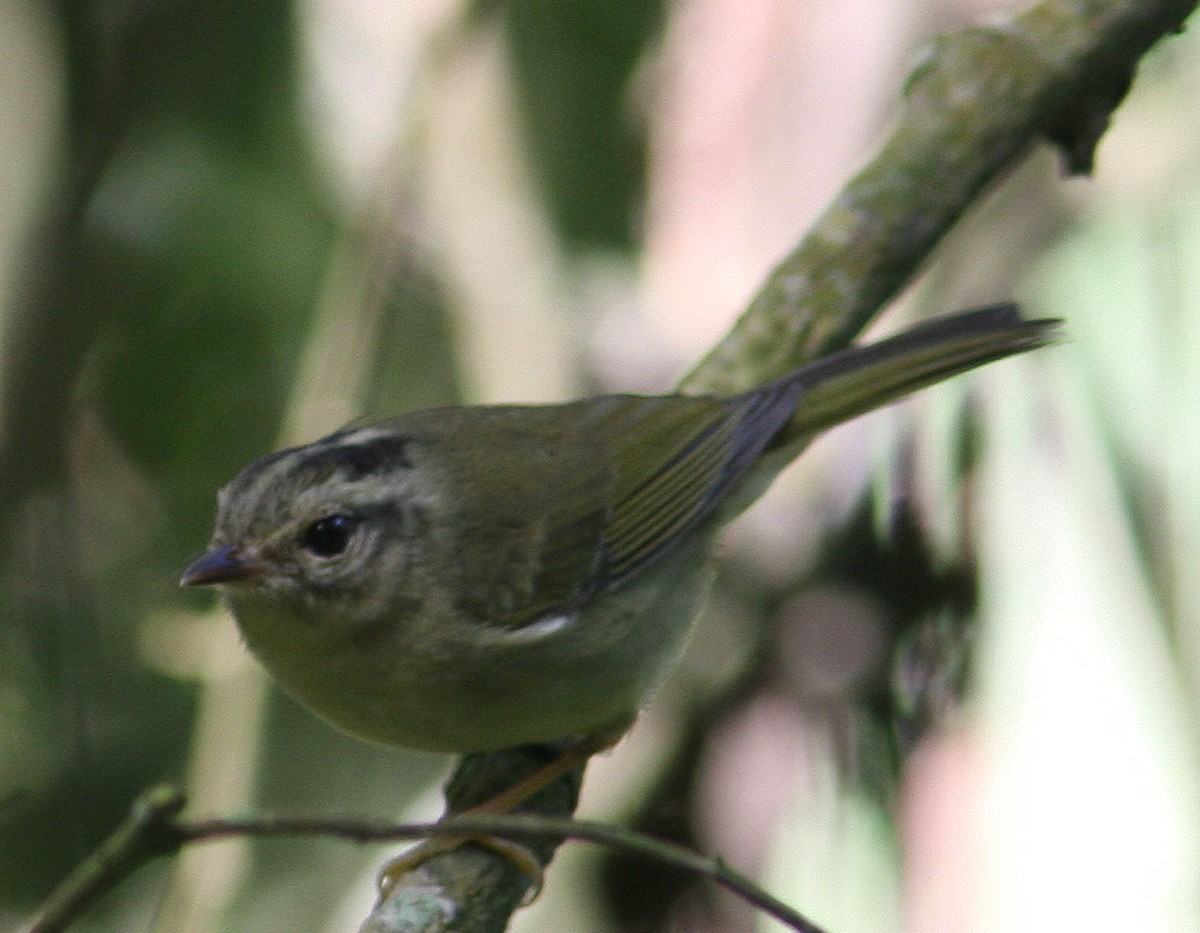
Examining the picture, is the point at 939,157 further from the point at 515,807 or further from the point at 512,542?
the point at 515,807

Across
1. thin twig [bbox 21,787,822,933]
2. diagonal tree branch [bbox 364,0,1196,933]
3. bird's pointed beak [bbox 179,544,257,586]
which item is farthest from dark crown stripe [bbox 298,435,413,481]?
thin twig [bbox 21,787,822,933]

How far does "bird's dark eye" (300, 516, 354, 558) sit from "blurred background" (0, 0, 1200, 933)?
98 cm

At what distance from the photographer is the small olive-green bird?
3.01 metres

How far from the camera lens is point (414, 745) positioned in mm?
3072

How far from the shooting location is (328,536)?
3.04 m

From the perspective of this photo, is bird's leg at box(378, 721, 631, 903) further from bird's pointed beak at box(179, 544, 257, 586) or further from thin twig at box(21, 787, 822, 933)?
thin twig at box(21, 787, 822, 933)

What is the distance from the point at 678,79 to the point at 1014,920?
3174mm

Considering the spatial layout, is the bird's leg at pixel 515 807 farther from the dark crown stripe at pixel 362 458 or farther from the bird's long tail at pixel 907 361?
the bird's long tail at pixel 907 361

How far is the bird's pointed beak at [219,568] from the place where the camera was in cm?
280

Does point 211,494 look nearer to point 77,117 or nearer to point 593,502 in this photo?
point 77,117

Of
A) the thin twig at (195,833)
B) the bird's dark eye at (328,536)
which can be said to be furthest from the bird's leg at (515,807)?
the thin twig at (195,833)

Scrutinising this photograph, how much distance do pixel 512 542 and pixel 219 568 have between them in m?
0.76

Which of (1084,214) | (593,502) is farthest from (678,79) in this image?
(593,502)

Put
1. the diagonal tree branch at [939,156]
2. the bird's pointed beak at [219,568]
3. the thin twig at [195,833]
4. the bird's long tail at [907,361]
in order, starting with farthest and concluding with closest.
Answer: the diagonal tree branch at [939,156] → the bird's long tail at [907,361] → the bird's pointed beak at [219,568] → the thin twig at [195,833]
